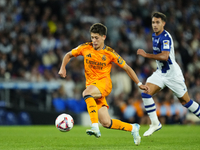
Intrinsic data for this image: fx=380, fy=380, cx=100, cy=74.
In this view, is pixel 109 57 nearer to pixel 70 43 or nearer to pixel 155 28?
pixel 155 28

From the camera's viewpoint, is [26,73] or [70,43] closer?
[26,73]

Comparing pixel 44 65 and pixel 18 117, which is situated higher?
pixel 44 65

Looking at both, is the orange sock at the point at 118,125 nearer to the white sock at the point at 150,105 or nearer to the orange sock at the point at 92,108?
the orange sock at the point at 92,108

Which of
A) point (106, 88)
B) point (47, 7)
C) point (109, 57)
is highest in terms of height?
point (47, 7)

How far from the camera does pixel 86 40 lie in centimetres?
1806

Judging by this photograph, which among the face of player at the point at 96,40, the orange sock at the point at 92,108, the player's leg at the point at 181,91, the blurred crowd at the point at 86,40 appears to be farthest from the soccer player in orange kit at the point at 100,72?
the blurred crowd at the point at 86,40

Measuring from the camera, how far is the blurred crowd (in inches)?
610

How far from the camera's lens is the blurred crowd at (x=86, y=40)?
15.5 m

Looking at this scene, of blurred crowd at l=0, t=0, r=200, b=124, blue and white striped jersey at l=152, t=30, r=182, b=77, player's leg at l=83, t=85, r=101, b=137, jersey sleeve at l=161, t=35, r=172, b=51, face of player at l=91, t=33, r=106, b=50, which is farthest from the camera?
blurred crowd at l=0, t=0, r=200, b=124

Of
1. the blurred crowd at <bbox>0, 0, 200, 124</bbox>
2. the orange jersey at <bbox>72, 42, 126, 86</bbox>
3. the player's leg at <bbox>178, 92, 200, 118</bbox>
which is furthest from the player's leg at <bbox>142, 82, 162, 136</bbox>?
the blurred crowd at <bbox>0, 0, 200, 124</bbox>

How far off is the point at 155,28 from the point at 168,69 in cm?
93

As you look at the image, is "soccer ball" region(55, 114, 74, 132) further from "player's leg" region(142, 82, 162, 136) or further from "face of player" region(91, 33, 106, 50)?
"player's leg" region(142, 82, 162, 136)

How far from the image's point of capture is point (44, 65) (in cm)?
1617

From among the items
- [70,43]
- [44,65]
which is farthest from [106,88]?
[70,43]
